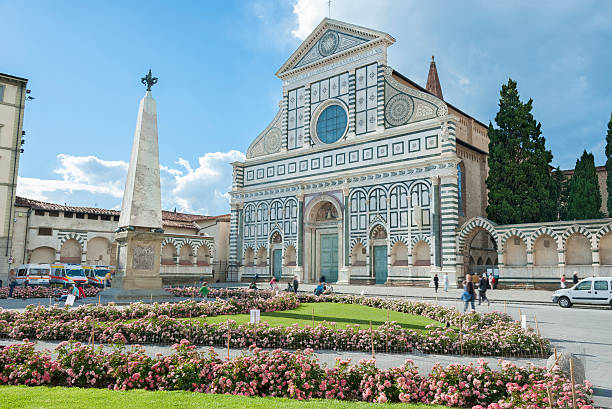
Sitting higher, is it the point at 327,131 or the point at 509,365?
the point at 327,131

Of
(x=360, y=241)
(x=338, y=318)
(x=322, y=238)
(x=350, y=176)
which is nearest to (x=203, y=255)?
(x=322, y=238)

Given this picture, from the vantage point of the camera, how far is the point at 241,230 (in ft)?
147

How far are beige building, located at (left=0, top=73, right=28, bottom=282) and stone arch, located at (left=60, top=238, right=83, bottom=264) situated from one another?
197 inches

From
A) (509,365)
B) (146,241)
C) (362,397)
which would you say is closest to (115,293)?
(146,241)

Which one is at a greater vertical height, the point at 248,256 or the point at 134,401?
the point at 248,256

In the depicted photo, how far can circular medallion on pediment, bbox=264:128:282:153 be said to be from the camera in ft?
143

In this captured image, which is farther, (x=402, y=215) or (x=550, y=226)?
(x=402, y=215)

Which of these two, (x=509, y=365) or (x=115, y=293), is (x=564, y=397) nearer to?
(x=509, y=365)

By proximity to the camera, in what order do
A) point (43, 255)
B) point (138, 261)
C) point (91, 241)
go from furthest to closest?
point (91, 241) → point (43, 255) → point (138, 261)

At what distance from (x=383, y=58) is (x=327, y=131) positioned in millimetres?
7459

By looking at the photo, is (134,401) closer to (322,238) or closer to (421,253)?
(421,253)

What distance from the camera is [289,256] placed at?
41.1 metres

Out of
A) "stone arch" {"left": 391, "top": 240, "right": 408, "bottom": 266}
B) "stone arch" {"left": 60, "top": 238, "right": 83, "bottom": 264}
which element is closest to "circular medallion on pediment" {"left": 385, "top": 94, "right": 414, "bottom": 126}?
"stone arch" {"left": 391, "top": 240, "right": 408, "bottom": 266}

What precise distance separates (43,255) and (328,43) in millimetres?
29853
